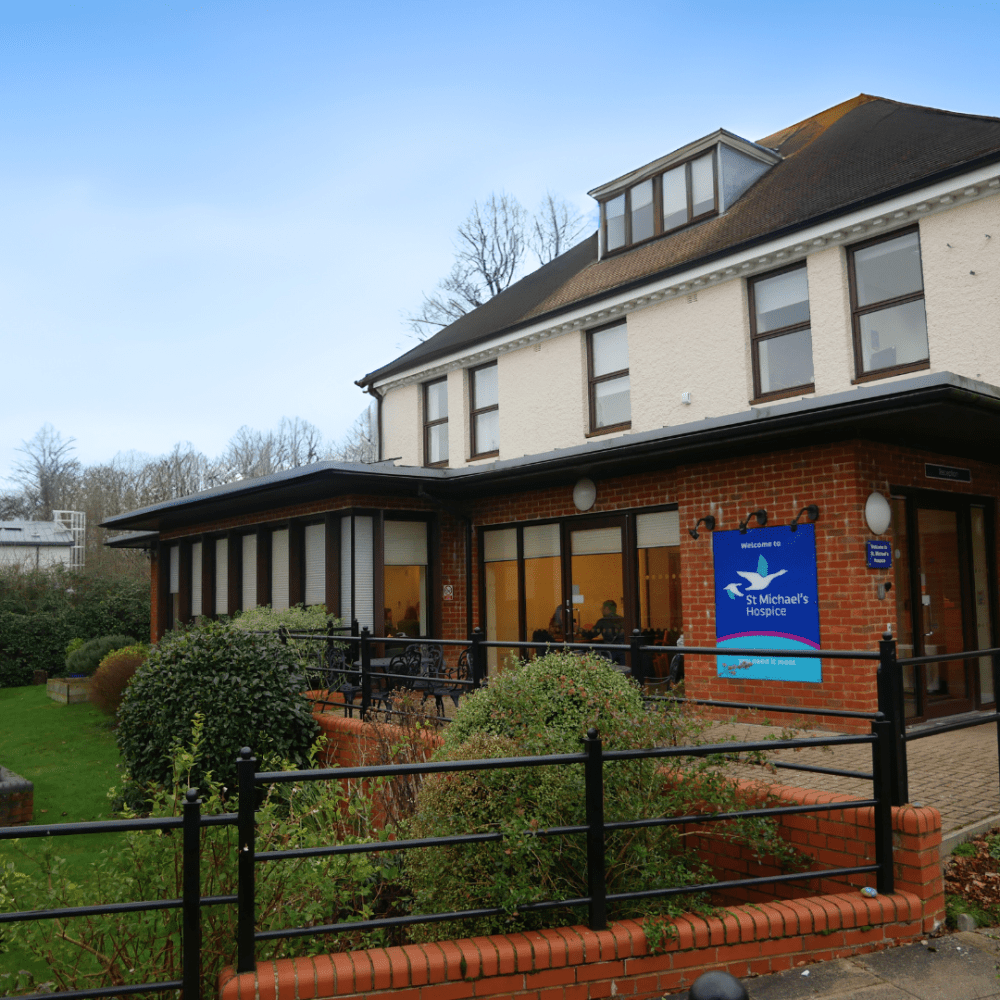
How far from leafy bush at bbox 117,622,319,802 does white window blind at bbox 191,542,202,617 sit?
361 inches


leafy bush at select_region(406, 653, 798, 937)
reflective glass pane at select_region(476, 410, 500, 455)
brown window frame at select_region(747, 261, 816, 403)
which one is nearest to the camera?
leafy bush at select_region(406, 653, 798, 937)

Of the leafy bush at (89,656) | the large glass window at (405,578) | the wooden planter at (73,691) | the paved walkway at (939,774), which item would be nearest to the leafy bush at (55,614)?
the leafy bush at (89,656)

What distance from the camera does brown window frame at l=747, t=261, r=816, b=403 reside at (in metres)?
10.4

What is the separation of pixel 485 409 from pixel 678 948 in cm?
1174

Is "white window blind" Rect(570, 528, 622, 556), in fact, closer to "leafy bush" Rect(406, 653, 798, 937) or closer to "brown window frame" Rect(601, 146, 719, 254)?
"brown window frame" Rect(601, 146, 719, 254)

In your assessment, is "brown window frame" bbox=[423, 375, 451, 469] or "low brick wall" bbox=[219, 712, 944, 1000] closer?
"low brick wall" bbox=[219, 712, 944, 1000]

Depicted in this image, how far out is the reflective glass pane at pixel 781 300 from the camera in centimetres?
1052

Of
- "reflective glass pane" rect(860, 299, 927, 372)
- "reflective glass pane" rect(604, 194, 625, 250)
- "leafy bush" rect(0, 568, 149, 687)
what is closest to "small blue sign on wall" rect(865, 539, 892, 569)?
"reflective glass pane" rect(860, 299, 927, 372)

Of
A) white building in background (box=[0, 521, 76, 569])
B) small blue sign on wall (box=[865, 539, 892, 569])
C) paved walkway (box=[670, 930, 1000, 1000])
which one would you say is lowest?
paved walkway (box=[670, 930, 1000, 1000])

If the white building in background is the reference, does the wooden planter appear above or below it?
below

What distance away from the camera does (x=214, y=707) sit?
688cm

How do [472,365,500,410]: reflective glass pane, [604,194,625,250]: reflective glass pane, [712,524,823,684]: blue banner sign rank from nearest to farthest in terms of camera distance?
[712,524,823,684]: blue banner sign, [604,194,625,250]: reflective glass pane, [472,365,500,410]: reflective glass pane

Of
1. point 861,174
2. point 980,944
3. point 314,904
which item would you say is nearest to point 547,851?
point 314,904

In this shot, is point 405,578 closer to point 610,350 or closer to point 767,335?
point 610,350
